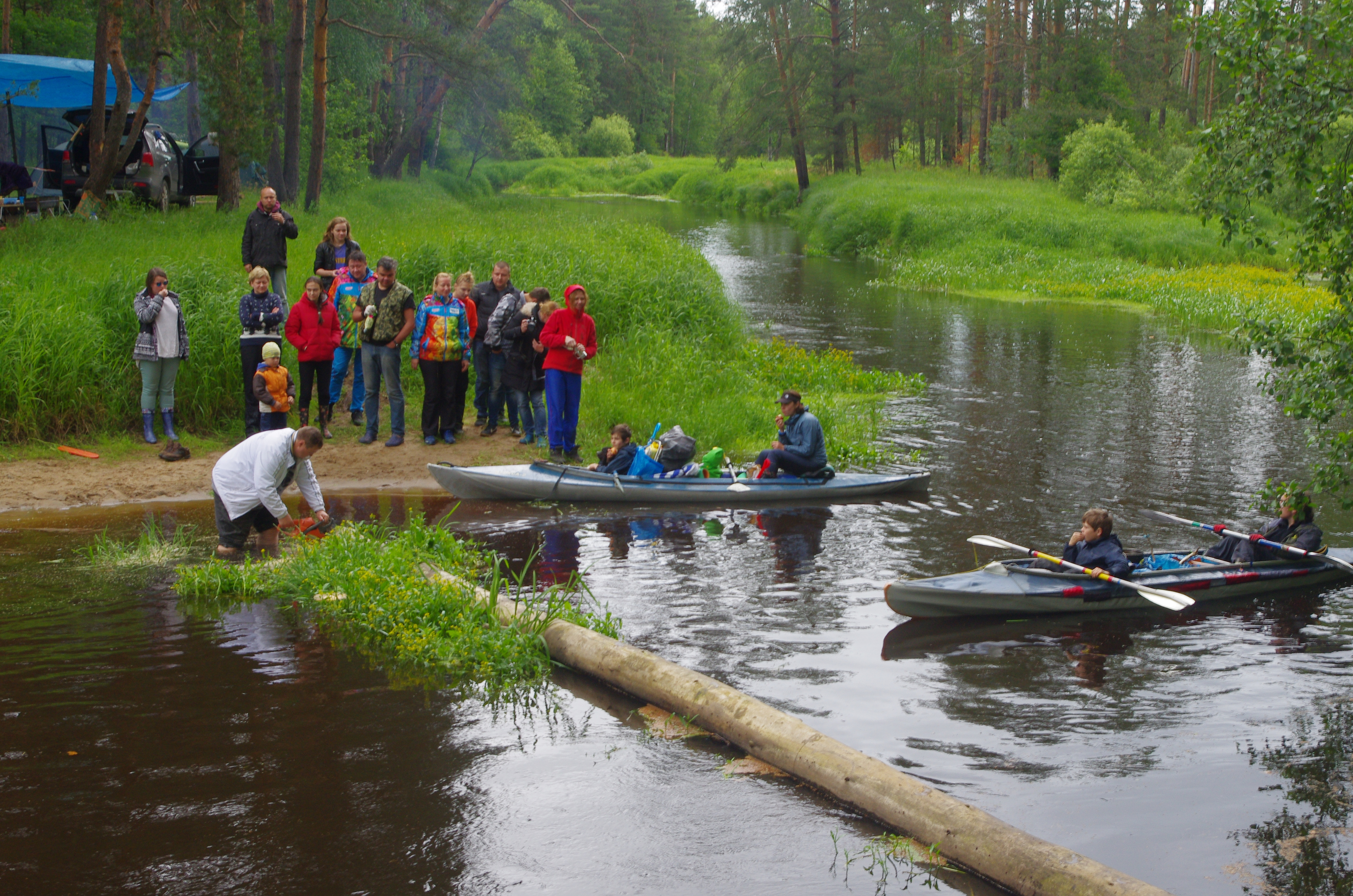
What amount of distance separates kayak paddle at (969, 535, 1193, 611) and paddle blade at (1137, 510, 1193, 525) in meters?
1.46

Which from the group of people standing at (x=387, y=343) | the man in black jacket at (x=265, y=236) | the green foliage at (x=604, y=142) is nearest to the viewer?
the group of people standing at (x=387, y=343)

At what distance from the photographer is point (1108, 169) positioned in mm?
40250

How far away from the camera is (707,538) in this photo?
35.0 ft

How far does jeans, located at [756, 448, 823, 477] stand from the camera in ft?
Answer: 39.0

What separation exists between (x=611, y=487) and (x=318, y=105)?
1747 centimetres

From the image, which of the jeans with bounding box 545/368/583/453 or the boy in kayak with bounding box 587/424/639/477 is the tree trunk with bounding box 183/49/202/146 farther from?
the boy in kayak with bounding box 587/424/639/477

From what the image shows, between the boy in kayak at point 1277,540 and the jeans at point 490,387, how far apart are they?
765cm

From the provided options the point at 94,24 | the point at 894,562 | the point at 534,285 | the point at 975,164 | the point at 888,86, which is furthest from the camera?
the point at 975,164

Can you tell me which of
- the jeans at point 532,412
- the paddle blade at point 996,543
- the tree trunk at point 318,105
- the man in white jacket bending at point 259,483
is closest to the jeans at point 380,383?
the jeans at point 532,412

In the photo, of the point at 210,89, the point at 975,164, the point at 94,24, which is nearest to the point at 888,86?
the point at 975,164

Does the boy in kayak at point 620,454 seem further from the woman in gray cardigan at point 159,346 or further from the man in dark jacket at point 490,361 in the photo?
the woman in gray cardigan at point 159,346

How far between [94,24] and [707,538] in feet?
93.3

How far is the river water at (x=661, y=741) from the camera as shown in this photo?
479 centimetres

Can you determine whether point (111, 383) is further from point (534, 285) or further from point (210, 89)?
point (210, 89)
